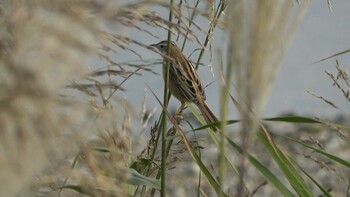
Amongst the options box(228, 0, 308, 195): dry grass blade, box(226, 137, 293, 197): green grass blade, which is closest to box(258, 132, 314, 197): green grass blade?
box(226, 137, 293, 197): green grass blade

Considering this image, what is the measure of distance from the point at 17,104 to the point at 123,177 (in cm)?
39

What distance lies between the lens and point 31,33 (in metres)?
0.98

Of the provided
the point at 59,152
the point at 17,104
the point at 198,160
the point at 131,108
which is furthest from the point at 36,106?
the point at 198,160

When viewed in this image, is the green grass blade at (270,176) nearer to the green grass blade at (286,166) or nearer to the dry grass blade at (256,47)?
the green grass blade at (286,166)

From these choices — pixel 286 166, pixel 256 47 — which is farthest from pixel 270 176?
pixel 256 47

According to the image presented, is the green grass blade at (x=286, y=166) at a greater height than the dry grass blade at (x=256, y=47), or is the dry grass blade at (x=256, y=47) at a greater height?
the green grass blade at (x=286, y=166)

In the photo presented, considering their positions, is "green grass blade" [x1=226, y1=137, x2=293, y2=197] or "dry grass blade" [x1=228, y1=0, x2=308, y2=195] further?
"green grass blade" [x1=226, y1=137, x2=293, y2=197]

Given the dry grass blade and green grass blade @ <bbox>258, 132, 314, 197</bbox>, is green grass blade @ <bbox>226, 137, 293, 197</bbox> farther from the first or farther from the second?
the dry grass blade

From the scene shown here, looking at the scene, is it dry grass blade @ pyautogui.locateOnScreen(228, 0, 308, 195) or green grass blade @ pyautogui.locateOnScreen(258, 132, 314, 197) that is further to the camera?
green grass blade @ pyautogui.locateOnScreen(258, 132, 314, 197)

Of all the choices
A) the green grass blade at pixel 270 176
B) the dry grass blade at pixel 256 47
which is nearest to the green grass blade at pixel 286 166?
the green grass blade at pixel 270 176

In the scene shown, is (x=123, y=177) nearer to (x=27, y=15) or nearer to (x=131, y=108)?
(x=131, y=108)

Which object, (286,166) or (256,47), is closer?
(256,47)

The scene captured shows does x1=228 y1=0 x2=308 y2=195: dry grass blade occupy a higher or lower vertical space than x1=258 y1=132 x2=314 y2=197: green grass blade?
lower

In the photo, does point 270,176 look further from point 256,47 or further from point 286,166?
point 256,47
